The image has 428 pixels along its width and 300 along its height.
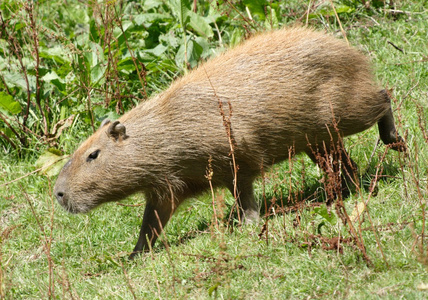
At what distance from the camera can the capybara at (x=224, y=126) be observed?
4988 mm

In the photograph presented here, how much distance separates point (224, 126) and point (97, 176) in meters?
1.05

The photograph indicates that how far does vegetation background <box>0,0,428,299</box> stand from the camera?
12.5 ft

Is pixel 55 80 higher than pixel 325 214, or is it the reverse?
pixel 55 80

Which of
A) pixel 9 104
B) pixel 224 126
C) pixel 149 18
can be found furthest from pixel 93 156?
pixel 149 18

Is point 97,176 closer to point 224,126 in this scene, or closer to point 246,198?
point 224,126

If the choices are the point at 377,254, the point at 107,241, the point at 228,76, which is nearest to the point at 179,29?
the point at 228,76

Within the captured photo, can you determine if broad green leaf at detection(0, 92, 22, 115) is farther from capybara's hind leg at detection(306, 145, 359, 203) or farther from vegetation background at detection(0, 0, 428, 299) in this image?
capybara's hind leg at detection(306, 145, 359, 203)

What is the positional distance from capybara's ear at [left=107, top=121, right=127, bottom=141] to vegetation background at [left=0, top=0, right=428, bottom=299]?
0.82 meters

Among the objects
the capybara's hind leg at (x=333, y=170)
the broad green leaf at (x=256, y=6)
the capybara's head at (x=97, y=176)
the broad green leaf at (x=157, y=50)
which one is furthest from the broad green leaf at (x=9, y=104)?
the capybara's hind leg at (x=333, y=170)

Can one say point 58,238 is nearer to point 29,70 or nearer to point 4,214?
point 4,214

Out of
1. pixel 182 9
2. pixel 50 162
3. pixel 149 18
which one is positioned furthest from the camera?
pixel 149 18

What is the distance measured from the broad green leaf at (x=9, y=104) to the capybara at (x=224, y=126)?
6.48ft

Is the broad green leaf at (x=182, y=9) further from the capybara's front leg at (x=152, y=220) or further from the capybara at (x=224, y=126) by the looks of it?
the capybara's front leg at (x=152, y=220)

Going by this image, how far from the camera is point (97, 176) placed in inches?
196
